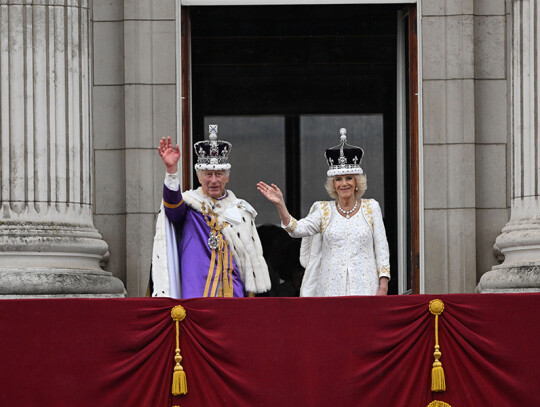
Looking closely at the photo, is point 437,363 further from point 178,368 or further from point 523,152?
point 523,152

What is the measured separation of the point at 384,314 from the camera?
10609 millimetres

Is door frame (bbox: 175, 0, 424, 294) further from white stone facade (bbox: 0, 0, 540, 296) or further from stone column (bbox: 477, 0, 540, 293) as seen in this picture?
stone column (bbox: 477, 0, 540, 293)

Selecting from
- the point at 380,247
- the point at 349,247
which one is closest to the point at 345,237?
the point at 349,247

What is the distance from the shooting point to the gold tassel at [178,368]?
1048cm

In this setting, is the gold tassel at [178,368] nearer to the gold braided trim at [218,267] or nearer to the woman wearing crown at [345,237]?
the gold braided trim at [218,267]

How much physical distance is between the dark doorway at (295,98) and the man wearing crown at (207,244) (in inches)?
212

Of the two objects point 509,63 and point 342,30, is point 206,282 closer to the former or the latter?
point 509,63

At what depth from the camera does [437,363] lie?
34.6 ft

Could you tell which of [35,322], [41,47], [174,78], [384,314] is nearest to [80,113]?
[41,47]

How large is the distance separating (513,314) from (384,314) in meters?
0.99

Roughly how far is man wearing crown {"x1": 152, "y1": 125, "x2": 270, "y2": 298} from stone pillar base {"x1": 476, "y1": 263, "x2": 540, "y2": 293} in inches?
90.5

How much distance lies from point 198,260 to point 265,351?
158 cm

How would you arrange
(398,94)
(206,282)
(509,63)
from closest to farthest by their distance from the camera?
(206,282)
(509,63)
(398,94)

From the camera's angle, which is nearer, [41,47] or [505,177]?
[41,47]
